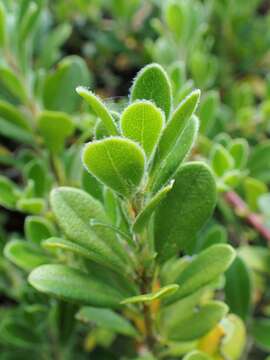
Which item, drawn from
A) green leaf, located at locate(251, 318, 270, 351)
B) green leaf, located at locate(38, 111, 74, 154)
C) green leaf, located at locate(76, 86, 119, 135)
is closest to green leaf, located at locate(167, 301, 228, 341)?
green leaf, located at locate(251, 318, 270, 351)

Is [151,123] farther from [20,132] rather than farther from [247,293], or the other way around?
[20,132]

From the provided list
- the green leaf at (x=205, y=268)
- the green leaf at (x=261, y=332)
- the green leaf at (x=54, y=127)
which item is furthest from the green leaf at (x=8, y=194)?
the green leaf at (x=261, y=332)

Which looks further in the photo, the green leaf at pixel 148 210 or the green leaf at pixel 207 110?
the green leaf at pixel 207 110

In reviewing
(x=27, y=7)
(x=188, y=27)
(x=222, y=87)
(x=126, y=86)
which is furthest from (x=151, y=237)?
(x=126, y=86)

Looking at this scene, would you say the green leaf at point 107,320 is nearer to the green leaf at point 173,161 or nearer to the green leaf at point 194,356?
the green leaf at point 194,356

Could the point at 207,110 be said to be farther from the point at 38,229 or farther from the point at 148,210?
the point at 148,210
